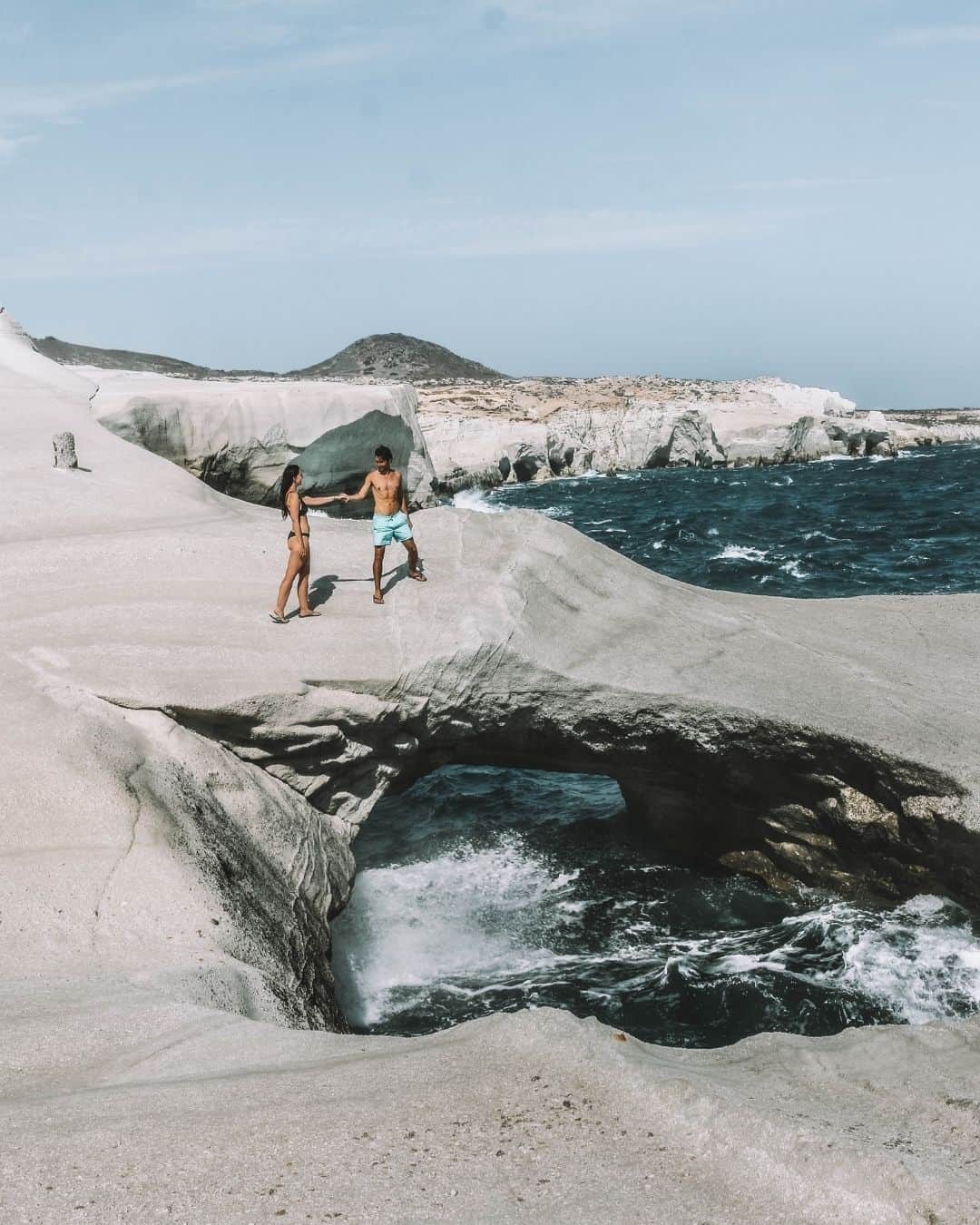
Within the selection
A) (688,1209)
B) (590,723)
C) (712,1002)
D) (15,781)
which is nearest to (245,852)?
(15,781)

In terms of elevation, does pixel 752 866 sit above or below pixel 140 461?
below

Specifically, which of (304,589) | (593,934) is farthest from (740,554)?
(304,589)

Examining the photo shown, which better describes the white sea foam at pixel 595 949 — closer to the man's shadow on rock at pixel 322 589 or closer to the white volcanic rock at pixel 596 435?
the man's shadow on rock at pixel 322 589

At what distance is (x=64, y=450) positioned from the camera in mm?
15070

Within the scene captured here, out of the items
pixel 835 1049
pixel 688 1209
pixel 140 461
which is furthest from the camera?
pixel 140 461

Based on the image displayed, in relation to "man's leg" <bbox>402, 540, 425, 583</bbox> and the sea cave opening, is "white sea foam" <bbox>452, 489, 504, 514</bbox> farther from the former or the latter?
"man's leg" <bbox>402, 540, 425, 583</bbox>

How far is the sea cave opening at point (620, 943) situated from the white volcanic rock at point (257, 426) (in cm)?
1154

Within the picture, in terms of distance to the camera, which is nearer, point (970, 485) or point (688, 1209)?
point (688, 1209)

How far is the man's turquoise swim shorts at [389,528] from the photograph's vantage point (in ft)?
41.9

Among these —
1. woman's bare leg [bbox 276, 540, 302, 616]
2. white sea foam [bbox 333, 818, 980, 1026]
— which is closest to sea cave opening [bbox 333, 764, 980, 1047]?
white sea foam [bbox 333, 818, 980, 1026]

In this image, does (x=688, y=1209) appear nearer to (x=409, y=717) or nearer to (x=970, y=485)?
(x=409, y=717)

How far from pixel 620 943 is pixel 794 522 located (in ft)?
108

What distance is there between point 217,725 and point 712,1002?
603 cm

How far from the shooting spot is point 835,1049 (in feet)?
24.8
